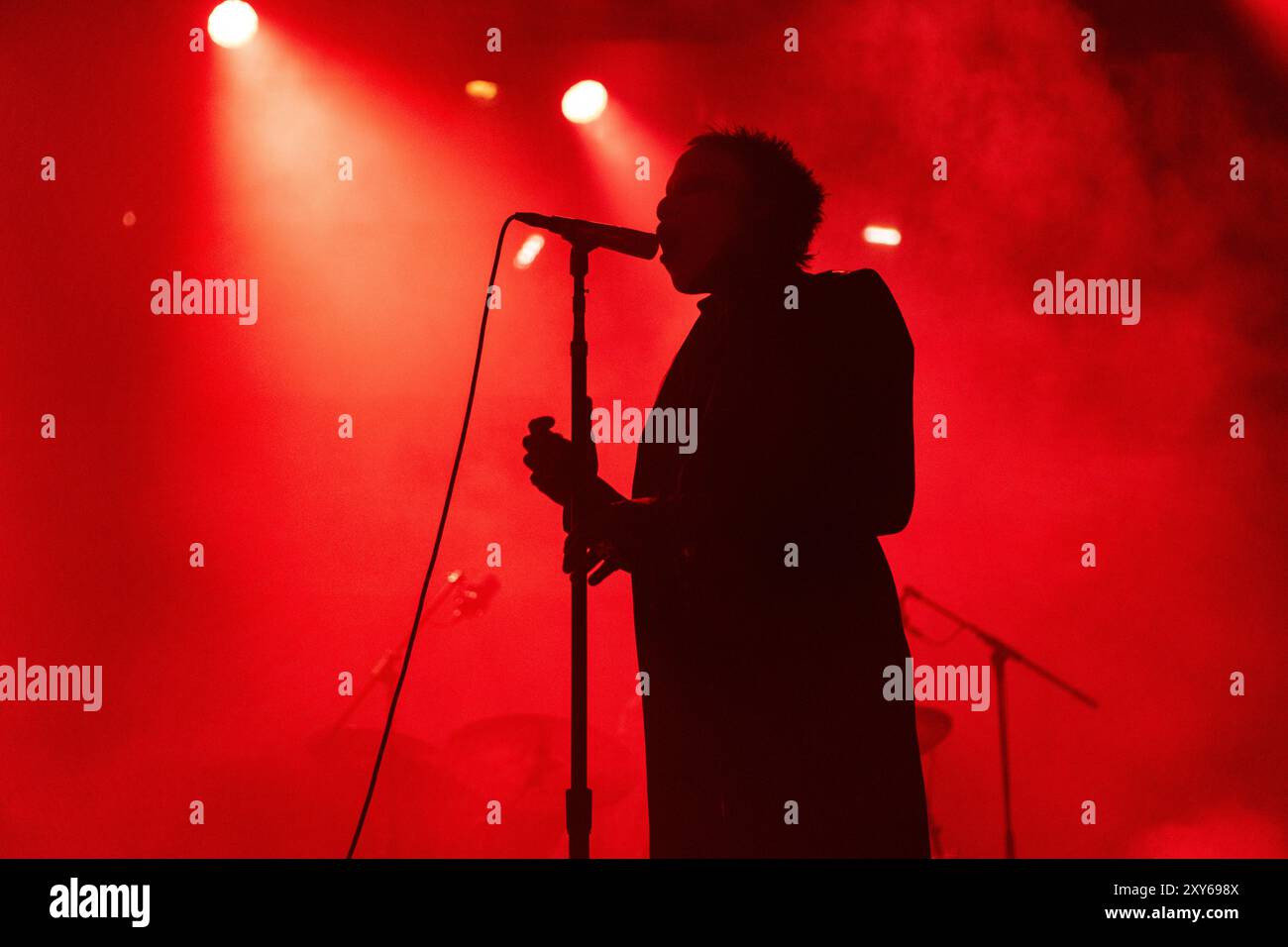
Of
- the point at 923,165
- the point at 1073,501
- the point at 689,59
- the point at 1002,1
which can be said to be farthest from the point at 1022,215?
the point at 689,59

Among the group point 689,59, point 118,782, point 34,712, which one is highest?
point 689,59

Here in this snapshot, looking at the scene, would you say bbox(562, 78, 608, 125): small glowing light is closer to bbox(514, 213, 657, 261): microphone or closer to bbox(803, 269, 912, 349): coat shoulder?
bbox(514, 213, 657, 261): microphone

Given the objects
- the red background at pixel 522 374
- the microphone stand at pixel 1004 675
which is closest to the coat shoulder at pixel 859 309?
the microphone stand at pixel 1004 675

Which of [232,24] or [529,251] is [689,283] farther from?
[232,24]

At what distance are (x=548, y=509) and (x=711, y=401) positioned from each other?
8.08 ft

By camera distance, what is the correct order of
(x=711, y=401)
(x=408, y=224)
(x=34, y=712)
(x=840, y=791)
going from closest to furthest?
(x=840, y=791) < (x=711, y=401) < (x=34, y=712) < (x=408, y=224)

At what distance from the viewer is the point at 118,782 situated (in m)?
3.75

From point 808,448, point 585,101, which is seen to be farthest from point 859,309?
point 585,101

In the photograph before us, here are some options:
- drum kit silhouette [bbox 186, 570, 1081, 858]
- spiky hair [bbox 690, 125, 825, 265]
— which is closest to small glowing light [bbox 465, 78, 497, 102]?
drum kit silhouette [bbox 186, 570, 1081, 858]

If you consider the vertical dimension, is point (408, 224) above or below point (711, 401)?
above

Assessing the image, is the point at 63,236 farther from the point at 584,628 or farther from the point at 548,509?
the point at 584,628

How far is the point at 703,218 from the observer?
71.2 inches

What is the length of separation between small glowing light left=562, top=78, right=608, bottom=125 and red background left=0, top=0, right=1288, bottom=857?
6 cm

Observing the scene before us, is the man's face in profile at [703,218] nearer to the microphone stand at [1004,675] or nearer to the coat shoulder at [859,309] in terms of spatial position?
the coat shoulder at [859,309]
